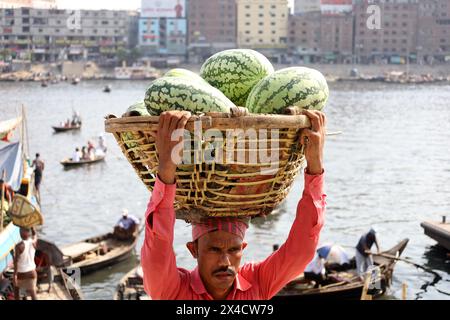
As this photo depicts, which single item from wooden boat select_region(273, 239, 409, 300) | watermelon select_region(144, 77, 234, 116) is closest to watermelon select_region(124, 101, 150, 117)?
watermelon select_region(144, 77, 234, 116)

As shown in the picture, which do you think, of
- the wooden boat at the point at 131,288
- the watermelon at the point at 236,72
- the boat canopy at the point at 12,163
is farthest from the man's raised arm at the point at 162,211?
the boat canopy at the point at 12,163

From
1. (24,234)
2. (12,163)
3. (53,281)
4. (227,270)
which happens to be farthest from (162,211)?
(12,163)

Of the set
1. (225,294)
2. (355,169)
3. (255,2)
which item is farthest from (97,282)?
(255,2)

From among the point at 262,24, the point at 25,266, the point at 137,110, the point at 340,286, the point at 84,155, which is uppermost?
the point at 262,24

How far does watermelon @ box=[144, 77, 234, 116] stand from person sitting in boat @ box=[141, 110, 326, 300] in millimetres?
207

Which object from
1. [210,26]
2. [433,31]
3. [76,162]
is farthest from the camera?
[210,26]

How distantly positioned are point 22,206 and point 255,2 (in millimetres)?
94730

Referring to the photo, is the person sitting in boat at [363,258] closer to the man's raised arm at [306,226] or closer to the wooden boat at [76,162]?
the man's raised arm at [306,226]

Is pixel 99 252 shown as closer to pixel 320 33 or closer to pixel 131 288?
pixel 131 288

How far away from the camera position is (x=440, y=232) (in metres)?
17.4

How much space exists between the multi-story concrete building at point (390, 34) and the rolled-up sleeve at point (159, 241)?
288ft

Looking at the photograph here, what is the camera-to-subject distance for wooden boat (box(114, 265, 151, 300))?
12398 millimetres

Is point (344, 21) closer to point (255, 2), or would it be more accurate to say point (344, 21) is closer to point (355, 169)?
point (255, 2)

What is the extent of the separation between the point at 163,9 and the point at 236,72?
394ft
